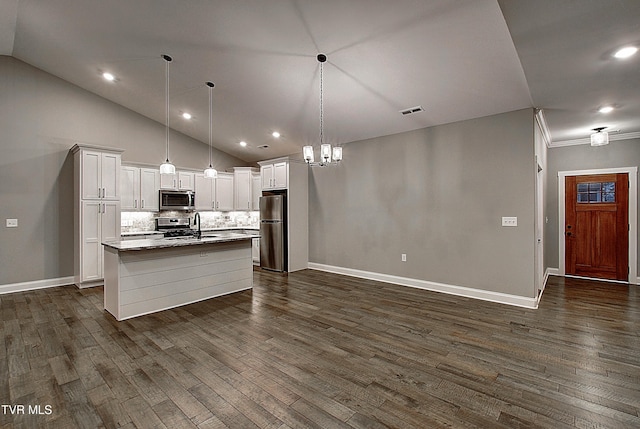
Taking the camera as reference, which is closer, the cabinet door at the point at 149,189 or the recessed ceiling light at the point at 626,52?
the recessed ceiling light at the point at 626,52

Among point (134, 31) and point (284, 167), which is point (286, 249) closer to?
point (284, 167)

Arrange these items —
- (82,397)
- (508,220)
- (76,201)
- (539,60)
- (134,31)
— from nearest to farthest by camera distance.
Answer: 1. (82,397)
2. (539,60)
3. (134,31)
4. (508,220)
5. (76,201)

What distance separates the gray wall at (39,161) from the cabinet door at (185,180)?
1.61m

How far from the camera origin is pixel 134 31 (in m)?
3.86

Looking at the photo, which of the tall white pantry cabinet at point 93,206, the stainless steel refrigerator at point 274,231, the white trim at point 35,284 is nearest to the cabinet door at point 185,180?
the tall white pantry cabinet at point 93,206

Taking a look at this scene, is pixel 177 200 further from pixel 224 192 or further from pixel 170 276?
pixel 170 276

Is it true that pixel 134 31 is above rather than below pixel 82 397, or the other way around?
above

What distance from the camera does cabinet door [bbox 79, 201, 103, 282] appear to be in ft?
17.0

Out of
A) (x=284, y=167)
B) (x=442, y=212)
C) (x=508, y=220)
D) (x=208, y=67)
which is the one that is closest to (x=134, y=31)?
(x=208, y=67)

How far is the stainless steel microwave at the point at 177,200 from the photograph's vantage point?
6.56 meters

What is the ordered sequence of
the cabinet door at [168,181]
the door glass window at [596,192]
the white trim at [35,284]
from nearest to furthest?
the white trim at [35,284], the door glass window at [596,192], the cabinet door at [168,181]

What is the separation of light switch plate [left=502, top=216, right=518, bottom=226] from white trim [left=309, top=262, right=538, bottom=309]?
1.03 metres

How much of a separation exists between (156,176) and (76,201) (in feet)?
5.09

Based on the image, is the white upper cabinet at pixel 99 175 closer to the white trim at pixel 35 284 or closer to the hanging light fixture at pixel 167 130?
the hanging light fixture at pixel 167 130
